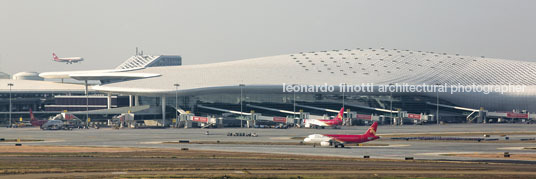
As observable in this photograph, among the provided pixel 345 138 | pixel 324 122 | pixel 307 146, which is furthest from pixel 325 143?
pixel 324 122

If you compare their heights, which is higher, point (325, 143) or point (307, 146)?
point (325, 143)

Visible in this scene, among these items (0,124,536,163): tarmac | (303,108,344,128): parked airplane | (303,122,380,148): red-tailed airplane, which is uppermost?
(303,108,344,128): parked airplane

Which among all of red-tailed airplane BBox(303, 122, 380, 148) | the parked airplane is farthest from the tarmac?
the parked airplane

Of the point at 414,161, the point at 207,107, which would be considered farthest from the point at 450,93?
the point at 414,161

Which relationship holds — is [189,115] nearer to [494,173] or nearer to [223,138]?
[223,138]

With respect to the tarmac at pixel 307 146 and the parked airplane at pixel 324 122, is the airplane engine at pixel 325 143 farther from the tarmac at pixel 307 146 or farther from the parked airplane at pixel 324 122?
the parked airplane at pixel 324 122

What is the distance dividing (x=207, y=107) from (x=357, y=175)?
128772 millimetres

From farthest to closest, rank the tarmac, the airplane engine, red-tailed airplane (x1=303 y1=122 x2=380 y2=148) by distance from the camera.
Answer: the airplane engine, red-tailed airplane (x1=303 y1=122 x2=380 y2=148), the tarmac

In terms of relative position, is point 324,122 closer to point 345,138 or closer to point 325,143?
point 325,143

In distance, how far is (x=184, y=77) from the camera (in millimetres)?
199625

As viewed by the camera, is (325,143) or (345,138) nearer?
(345,138)

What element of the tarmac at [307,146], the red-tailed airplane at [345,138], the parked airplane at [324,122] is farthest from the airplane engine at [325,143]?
the parked airplane at [324,122]

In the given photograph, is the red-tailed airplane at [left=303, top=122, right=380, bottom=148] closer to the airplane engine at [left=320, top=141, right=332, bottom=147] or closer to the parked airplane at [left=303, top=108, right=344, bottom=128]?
the airplane engine at [left=320, top=141, right=332, bottom=147]

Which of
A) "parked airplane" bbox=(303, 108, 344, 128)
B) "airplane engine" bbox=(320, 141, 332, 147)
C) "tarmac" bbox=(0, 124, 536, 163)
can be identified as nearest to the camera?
"tarmac" bbox=(0, 124, 536, 163)
